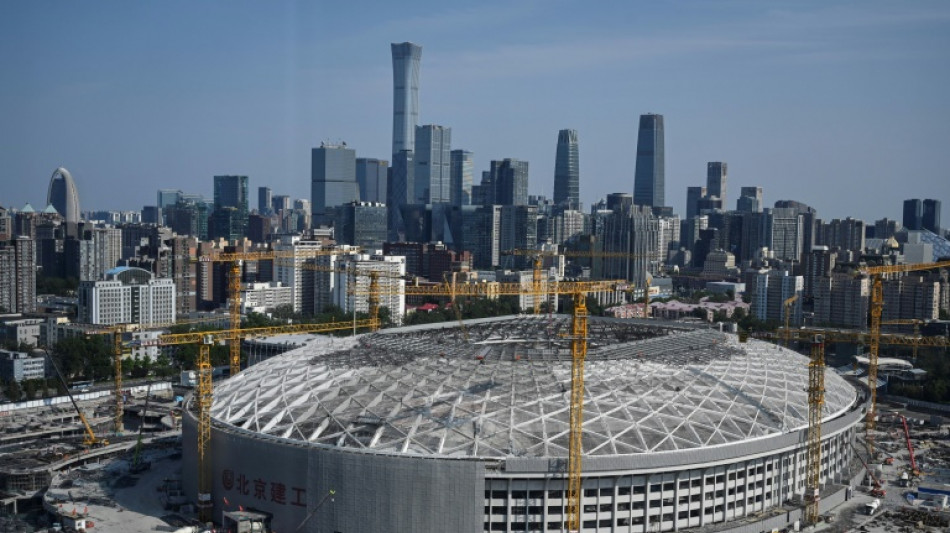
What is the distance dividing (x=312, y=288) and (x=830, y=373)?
240ft

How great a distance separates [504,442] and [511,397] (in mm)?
2601

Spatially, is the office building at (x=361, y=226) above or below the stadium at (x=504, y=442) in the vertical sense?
above

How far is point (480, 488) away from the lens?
31.2 metres

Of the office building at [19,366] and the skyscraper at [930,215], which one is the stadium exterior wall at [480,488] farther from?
the skyscraper at [930,215]

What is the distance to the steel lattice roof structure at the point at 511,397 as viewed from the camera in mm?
32750

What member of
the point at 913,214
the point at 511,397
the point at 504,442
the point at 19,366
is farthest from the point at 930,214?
the point at 504,442

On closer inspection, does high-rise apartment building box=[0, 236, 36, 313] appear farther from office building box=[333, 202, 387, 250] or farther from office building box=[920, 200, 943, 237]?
office building box=[920, 200, 943, 237]

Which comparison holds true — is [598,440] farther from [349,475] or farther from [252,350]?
[252,350]

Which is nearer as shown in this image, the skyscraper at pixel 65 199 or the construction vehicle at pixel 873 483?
the construction vehicle at pixel 873 483

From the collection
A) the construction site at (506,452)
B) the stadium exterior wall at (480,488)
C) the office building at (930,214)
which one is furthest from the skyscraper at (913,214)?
the stadium exterior wall at (480,488)

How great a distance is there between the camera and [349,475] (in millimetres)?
32125

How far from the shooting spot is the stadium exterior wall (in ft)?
103

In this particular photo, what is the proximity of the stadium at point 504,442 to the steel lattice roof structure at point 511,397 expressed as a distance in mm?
70

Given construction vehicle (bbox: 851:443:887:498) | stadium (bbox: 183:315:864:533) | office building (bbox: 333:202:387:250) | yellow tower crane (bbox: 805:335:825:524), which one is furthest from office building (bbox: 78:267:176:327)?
yellow tower crane (bbox: 805:335:825:524)
